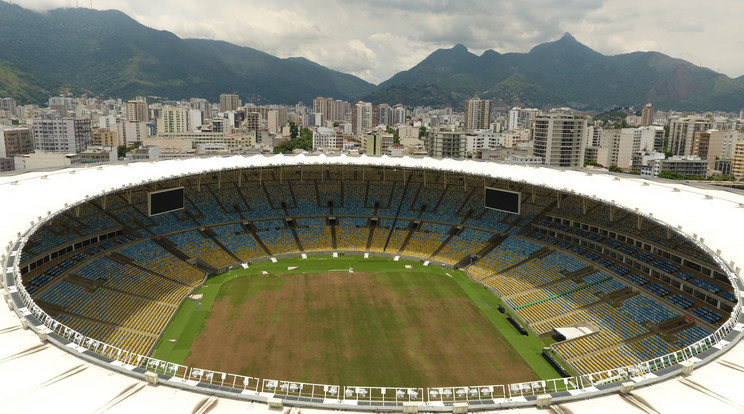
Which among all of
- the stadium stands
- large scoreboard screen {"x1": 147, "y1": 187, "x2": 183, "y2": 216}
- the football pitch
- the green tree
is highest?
the green tree

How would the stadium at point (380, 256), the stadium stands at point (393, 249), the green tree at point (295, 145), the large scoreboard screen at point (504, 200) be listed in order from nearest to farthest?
the stadium at point (380, 256) → the stadium stands at point (393, 249) → the large scoreboard screen at point (504, 200) → the green tree at point (295, 145)

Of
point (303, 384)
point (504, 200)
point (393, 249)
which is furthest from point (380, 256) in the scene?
point (303, 384)

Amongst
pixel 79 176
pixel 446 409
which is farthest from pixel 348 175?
pixel 446 409

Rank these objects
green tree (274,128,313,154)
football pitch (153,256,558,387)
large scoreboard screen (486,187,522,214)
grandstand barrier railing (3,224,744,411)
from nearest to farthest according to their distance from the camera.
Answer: grandstand barrier railing (3,224,744,411) → football pitch (153,256,558,387) → large scoreboard screen (486,187,522,214) → green tree (274,128,313,154)

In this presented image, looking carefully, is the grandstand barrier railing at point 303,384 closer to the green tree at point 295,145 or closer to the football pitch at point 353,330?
the football pitch at point 353,330

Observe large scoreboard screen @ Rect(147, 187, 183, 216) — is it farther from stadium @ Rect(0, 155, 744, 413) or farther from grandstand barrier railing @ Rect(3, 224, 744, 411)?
grandstand barrier railing @ Rect(3, 224, 744, 411)

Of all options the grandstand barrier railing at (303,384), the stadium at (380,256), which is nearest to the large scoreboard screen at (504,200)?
the stadium at (380,256)

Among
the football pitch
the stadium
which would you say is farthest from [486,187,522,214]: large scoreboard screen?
the football pitch
